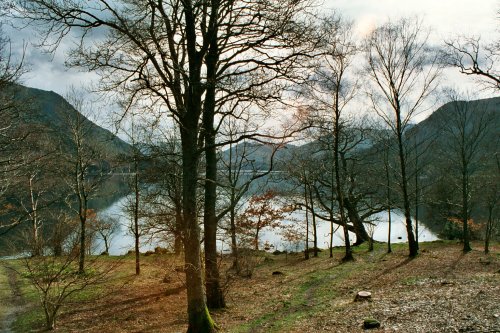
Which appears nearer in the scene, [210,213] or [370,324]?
[370,324]

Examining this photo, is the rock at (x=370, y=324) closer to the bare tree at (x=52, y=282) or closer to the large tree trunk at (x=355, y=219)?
the bare tree at (x=52, y=282)

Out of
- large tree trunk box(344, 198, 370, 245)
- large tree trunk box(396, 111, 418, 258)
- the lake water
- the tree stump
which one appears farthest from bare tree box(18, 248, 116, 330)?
large tree trunk box(344, 198, 370, 245)

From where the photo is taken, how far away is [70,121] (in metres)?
22.5

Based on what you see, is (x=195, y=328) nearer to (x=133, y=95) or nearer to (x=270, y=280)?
(x=133, y=95)

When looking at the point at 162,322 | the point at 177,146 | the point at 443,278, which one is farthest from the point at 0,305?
the point at 443,278

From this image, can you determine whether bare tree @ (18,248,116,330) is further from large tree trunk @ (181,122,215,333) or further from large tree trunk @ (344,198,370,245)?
large tree trunk @ (344,198,370,245)

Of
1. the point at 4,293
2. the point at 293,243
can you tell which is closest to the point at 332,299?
the point at 4,293

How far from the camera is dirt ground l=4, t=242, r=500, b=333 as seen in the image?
899 centimetres

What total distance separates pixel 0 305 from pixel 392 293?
1704 cm

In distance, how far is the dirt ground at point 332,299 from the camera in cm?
899

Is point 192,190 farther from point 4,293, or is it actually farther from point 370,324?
point 4,293

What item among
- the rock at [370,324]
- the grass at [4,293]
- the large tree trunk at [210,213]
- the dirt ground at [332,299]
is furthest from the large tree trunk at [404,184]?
the grass at [4,293]

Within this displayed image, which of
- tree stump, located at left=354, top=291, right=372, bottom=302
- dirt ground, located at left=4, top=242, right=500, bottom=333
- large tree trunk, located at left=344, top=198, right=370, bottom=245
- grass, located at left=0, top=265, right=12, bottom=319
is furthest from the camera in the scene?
large tree trunk, located at left=344, top=198, right=370, bottom=245

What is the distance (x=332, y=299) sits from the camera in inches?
500
